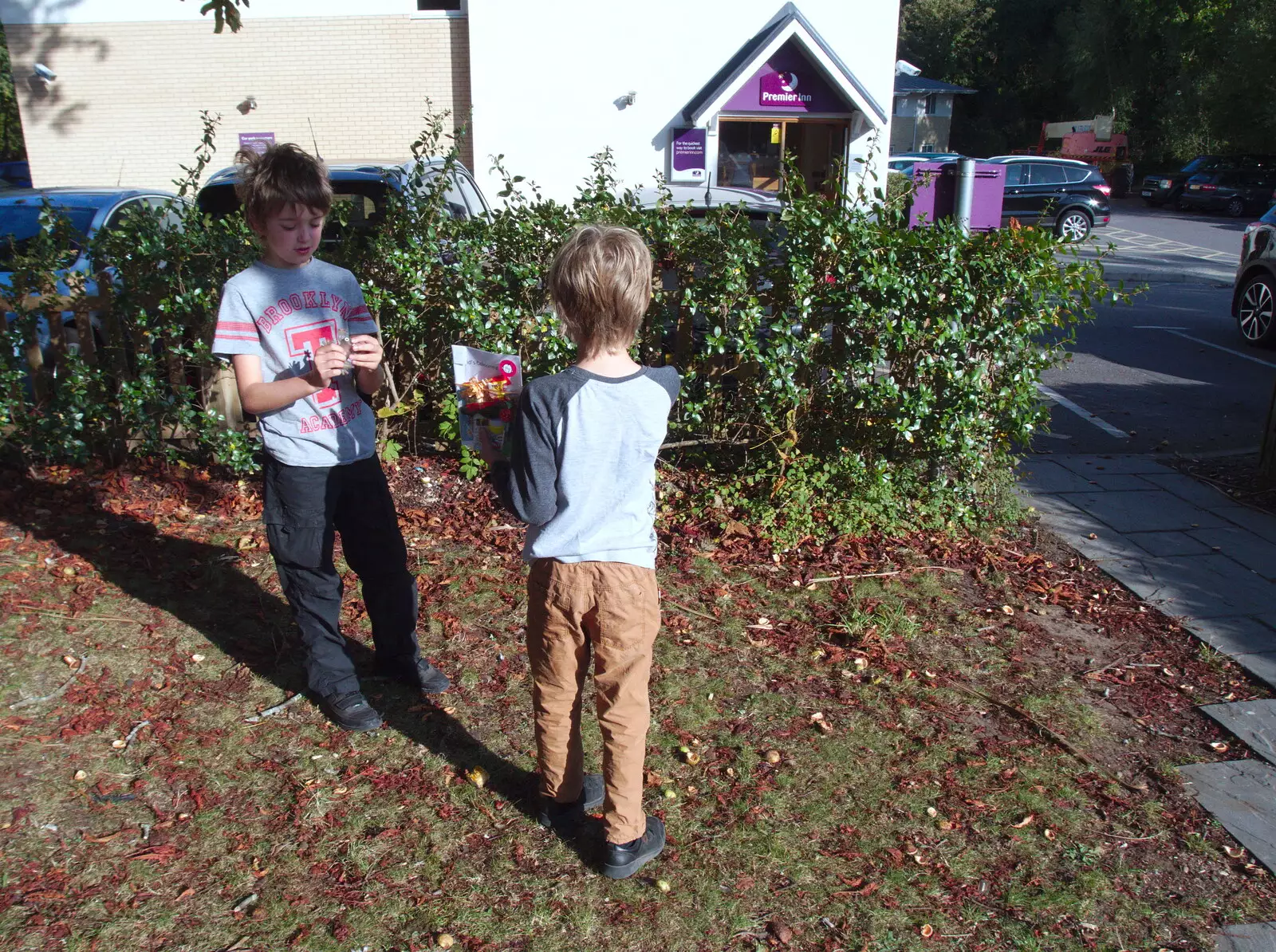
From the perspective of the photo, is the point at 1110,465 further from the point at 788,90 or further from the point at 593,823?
the point at 788,90

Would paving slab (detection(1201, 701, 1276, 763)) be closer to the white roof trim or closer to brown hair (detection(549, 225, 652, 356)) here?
brown hair (detection(549, 225, 652, 356))

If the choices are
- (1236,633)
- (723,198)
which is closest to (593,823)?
(1236,633)

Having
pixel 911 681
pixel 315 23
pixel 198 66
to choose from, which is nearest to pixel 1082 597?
pixel 911 681

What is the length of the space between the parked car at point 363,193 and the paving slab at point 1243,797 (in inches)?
179

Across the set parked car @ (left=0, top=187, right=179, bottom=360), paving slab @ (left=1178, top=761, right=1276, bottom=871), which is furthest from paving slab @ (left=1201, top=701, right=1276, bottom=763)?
parked car @ (left=0, top=187, right=179, bottom=360)

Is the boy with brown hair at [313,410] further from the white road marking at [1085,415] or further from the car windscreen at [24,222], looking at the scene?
the white road marking at [1085,415]

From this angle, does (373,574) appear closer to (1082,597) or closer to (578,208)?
(578,208)

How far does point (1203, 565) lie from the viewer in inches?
199

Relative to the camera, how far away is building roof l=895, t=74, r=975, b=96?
4391 cm

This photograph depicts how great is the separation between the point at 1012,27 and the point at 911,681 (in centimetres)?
5457

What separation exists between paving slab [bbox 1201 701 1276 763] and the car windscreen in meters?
6.91

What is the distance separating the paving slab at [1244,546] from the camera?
16.7 feet

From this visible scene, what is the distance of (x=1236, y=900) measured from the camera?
2814 millimetres

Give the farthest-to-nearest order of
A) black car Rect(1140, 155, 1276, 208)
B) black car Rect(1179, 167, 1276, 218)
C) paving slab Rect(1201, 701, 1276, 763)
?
black car Rect(1140, 155, 1276, 208)
black car Rect(1179, 167, 1276, 218)
paving slab Rect(1201, 701, 1276, 763)
